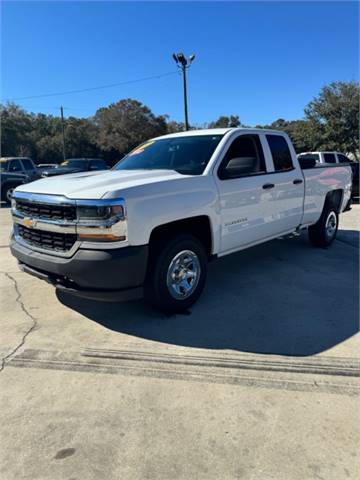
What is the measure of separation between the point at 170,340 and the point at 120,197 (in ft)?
4.58

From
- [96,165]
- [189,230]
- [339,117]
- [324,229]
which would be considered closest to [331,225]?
[324,229]

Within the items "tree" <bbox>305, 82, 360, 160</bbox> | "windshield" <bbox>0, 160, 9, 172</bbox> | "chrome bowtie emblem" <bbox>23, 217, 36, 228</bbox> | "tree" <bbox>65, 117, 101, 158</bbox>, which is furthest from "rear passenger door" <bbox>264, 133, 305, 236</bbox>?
"tree" <bbox>65, 117, 101, 158</bbox>

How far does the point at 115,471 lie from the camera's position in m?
2.05

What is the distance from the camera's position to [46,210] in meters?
3.63

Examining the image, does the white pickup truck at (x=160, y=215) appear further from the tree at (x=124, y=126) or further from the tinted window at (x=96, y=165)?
the tree at (x=124, y=126)

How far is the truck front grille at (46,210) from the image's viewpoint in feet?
11.1

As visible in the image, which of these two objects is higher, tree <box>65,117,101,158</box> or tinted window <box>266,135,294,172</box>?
tree <box>65,117,101,158</box>

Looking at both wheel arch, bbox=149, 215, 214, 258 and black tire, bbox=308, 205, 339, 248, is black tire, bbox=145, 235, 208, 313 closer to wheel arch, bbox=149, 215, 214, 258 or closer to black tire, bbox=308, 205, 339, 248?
wheel arch, bbox=149, 215, 214, 258

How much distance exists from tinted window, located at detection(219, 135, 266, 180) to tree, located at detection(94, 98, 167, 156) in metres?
44.9

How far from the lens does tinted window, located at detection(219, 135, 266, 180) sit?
14.4 ft

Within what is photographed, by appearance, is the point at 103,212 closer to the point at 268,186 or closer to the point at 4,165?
the point at 268,186

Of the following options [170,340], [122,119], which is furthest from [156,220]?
[122,119]

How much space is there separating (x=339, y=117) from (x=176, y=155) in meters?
A: 24.8

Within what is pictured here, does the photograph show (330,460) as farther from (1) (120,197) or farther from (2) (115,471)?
(1) (120,197)
